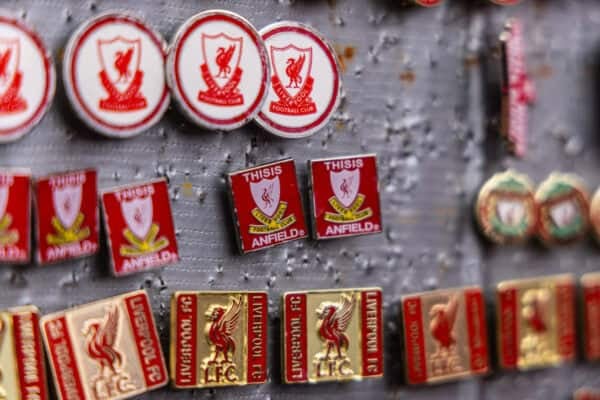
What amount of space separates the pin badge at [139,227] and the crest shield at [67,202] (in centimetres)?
→ 4

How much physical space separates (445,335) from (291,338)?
0.33 meters

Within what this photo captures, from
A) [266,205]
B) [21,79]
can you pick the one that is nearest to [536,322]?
[266,205]

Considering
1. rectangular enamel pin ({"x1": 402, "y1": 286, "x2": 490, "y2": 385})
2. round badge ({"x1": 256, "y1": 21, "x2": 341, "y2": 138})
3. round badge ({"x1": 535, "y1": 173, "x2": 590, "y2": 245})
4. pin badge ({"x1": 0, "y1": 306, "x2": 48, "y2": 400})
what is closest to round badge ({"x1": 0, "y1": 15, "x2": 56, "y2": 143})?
pin badge ({"x1": 0, "y1": 306, "x2": 48, "y2": 400})

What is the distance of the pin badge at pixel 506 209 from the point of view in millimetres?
1836

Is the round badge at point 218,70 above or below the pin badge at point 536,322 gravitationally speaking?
above

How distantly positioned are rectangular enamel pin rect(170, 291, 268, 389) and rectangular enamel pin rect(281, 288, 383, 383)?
0.05 m

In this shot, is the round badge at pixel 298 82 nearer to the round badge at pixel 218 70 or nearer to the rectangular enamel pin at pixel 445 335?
the round badge at pixel 218 70

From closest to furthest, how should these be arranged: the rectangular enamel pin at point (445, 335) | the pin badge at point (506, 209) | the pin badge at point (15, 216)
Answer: the pin badge at point (15, 216) → the rectangular enamel pin at point (445, 335) → the pin badge at point (506, 209)

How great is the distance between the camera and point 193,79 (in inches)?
58.4

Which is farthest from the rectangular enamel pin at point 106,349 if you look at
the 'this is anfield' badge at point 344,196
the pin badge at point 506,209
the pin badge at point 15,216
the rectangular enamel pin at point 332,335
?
the pin badge at point 506,209

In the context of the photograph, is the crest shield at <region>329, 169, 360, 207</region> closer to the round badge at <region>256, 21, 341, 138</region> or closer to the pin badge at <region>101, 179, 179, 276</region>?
the round badge at <region>256, 21, 341, 138</region>

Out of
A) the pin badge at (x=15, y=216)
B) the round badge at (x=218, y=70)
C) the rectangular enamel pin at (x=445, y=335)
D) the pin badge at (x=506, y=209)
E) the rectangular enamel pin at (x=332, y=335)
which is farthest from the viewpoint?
the pin badge at (x=506, y=209)

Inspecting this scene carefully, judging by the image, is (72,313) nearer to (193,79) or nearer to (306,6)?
(193,79)

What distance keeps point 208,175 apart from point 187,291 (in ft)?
0.64
